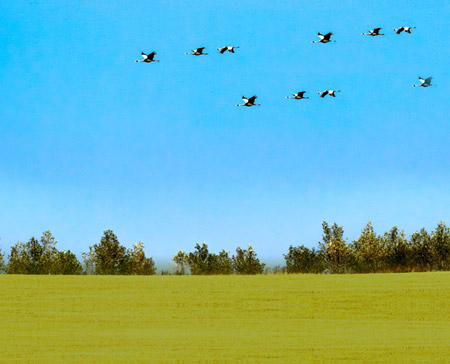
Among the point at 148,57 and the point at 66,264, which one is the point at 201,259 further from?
the point at 148,57

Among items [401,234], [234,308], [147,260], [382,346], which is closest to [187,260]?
[147,260]

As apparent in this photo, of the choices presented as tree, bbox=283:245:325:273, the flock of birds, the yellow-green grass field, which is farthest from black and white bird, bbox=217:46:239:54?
tree, bbox=283:245:325:273

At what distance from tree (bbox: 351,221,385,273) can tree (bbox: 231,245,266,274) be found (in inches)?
276

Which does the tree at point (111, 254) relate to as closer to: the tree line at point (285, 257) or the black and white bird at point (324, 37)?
the tree line at point (285, 257)

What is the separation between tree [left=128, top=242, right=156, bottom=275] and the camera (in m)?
43.8

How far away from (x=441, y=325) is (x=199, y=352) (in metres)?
9.96

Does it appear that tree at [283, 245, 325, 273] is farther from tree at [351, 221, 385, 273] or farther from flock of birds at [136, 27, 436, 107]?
flock of birds at [136, 27, 436, 107]

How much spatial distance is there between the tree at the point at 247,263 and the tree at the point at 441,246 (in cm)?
1252

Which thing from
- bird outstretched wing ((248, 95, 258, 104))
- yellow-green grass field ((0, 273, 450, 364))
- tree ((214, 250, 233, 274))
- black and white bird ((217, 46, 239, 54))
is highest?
black and white bird ((217, 46, 239, 54))

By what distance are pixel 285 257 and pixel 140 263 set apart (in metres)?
10.5

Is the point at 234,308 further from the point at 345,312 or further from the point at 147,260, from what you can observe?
the point at 147,260

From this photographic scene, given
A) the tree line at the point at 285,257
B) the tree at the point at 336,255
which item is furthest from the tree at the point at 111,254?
the tree at the point at 336,255

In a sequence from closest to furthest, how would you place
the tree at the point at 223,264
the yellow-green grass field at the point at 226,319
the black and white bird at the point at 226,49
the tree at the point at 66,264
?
the yellow-green grass field at the point at 226,319, the black and white bird at the point at 226,49, the tree at the point at 66,264, the tree at the point at 223,264

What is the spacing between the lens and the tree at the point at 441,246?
45094 mm
